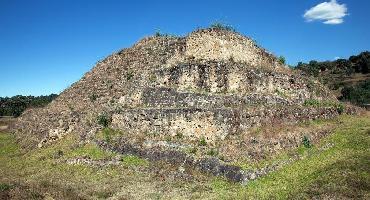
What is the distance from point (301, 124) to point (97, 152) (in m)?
14.0

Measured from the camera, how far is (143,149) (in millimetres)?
26047

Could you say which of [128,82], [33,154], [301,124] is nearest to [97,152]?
[33,154]

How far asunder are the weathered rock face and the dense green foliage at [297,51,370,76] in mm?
65005

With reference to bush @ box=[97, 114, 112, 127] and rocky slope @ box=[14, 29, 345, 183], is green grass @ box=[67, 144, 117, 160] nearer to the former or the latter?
rocky slope @ box=[14, 29, 345, 183]

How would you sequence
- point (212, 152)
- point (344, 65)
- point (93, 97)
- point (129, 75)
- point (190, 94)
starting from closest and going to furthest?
point (212, 152) → point (190, 94) → point (129, 75) → point (93, 97) → point (344, 65)

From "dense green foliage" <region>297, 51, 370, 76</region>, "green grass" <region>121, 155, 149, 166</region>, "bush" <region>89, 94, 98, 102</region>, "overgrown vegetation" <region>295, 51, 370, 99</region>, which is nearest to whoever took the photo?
"green grass" <region>121, 155, 149, 166</region>

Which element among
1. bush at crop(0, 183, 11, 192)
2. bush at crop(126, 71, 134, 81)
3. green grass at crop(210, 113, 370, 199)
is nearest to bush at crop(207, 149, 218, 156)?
green grass at crop(210, 113, 370, 199)

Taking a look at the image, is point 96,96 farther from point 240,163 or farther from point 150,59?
point 240,163

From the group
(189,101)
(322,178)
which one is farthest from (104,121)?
(322,178)

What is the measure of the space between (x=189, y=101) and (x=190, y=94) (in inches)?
22.9

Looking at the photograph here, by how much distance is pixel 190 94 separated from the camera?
28250mm

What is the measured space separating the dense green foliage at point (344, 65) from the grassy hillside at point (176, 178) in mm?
71371

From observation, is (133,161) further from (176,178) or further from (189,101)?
(189,101)

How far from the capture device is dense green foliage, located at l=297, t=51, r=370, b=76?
3834 inches
